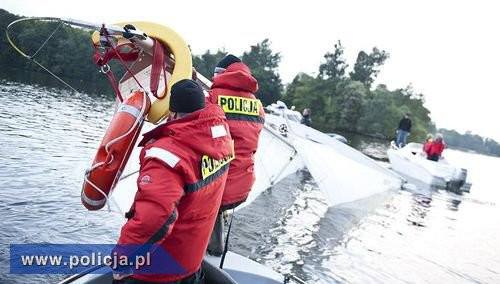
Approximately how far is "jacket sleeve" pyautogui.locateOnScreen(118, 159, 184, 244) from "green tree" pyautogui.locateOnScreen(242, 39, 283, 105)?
7473 cm

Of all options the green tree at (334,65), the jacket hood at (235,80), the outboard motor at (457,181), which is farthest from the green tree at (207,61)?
the jacket hood at (235,80)

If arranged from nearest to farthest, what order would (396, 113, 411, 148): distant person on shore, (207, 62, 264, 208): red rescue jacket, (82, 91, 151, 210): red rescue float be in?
1. (82, 91, 151, 210): red rescue float
2. (207, 62, 264, 208): red rescue jacket
3. (396, 113, 411, 148): distant person on shore

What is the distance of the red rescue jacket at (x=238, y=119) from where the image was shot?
3859 millimetres

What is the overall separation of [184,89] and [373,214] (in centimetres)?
905

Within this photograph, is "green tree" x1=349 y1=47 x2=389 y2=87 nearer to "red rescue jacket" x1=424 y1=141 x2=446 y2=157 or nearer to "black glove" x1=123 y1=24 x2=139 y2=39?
"red rescue jacket" x1=424 y1=141 x2=446 y2=157

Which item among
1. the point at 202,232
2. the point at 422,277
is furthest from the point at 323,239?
the point at 202,232

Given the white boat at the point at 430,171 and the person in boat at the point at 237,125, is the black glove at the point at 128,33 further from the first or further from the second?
the white boat at the point at 430,171

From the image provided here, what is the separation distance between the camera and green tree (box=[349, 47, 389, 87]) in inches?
3585

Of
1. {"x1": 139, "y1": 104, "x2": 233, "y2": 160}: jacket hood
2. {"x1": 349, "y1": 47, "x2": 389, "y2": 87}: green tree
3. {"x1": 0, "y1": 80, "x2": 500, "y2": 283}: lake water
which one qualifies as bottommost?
{"x1": 0, "y1": 80, "x2": 500, "y2": 283}: lake water

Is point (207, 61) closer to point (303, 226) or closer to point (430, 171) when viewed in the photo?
point (430, 171)

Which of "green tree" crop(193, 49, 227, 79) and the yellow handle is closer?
the yellow handle

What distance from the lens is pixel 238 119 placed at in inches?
153

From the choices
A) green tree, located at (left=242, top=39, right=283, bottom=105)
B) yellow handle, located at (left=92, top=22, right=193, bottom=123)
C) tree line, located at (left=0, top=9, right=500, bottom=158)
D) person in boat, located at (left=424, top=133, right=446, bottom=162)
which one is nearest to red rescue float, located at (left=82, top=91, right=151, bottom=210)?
yellow handle, located at (left=92, top=22, right=193, bottom=123)

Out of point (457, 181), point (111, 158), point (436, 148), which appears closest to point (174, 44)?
point (111, 158)
